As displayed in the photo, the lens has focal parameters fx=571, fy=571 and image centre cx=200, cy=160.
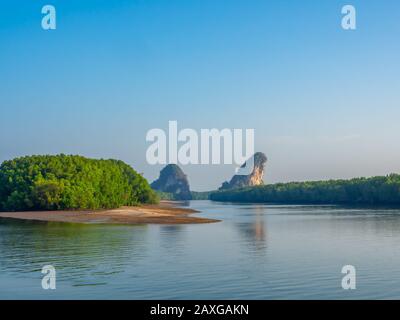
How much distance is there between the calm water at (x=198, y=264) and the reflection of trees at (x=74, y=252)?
0.17ft

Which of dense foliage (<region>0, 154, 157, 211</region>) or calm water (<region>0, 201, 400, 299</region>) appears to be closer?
calm water (<region>0, 201, 400, 299</region>)

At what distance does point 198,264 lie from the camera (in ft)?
105

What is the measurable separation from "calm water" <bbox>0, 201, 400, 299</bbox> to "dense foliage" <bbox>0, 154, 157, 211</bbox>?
48.6 metres

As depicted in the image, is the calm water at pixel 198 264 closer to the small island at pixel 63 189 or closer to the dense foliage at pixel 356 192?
the small island at pixel 63 189

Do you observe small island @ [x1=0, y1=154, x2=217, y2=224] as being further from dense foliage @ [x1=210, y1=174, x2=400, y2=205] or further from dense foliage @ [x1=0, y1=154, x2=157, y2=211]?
dense foliage @ [x1=210, y1=174, x2=400, y2=205]

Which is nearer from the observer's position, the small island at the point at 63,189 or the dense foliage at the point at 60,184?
the small island at the point at 63,189

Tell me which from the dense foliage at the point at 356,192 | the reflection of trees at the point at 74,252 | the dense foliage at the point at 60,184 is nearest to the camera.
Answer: the reflection of trees at the point at 74,252

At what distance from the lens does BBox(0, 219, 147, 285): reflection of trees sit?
96.9 feet

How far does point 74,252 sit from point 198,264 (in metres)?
9.17

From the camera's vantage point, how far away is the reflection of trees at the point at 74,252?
2955 centimetres

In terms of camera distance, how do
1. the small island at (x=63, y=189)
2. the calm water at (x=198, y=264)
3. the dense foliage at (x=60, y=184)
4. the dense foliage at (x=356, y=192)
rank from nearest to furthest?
the calm water at (x=198, y=264) < the small island at (x=63, y=189) < the dense foliage at (x=60, y=184) < the dense foliage at (x=356, y=192)

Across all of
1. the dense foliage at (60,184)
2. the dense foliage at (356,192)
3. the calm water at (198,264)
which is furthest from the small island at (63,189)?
the dense foliage at (356,192)

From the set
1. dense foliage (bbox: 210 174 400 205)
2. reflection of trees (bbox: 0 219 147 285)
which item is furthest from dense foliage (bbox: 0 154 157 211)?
dense foliage (bbox: 210 174 400 205)
